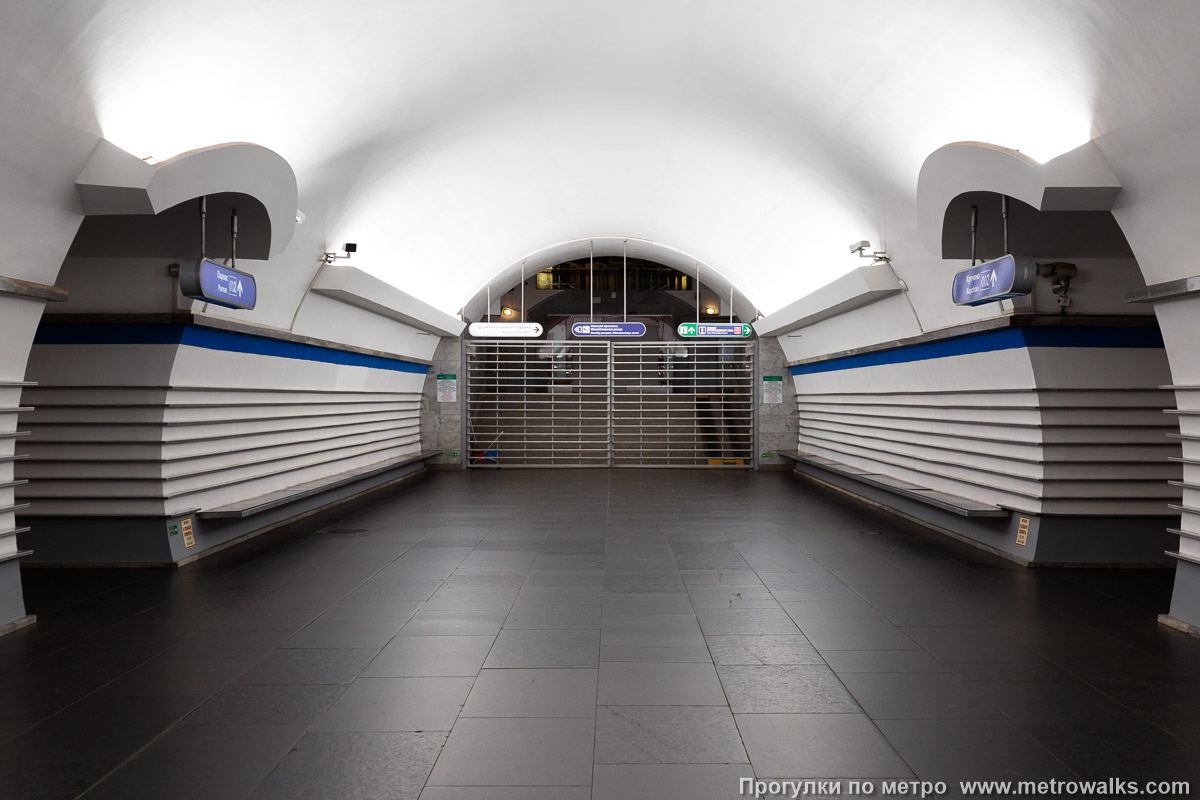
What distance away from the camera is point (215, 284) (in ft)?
21.3

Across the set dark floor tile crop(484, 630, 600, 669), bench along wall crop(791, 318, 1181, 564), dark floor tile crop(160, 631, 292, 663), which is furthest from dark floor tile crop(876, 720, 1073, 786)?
bench along wall crop(791, 318, 1181, 564)

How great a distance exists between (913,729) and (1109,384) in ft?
17.6

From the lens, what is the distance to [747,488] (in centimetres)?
1429

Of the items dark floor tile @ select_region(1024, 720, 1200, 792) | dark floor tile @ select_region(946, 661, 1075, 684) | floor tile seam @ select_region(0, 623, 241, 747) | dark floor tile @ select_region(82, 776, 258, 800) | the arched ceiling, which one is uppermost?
the arched ceiling

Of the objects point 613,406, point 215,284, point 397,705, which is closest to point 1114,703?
point 397,705

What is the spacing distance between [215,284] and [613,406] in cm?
1265

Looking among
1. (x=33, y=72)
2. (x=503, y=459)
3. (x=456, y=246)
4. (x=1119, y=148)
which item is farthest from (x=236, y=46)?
(x=503, y=459)

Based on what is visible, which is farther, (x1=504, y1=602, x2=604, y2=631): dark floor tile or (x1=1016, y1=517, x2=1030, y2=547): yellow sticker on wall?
(x1=1016, y1=517, x2=1030, y2=547): yellow sticker on wall

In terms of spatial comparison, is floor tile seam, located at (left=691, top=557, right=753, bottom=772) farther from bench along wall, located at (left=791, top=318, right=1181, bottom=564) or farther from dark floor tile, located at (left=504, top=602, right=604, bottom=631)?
bench along wall, located at (left=791, top=318, right=1181, bottom=564)

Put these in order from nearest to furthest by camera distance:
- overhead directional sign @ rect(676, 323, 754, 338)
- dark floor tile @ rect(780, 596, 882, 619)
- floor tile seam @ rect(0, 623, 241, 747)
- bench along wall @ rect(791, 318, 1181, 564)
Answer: floor tile seam @ rect(0, 623, 241, 747)
dark floor tile @ rect(780, 596, 882, 619)
bench along wall @ rect(791, 318, 1181, 564)
overhead directional sign @ rect(676, 323, 754, 338)

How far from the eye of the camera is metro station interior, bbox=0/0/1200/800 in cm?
391

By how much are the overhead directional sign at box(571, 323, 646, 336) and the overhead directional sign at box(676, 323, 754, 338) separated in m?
0.96

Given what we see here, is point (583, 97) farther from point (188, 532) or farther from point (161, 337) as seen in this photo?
point (188, 532)

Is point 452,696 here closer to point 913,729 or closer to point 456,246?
point 913,729
